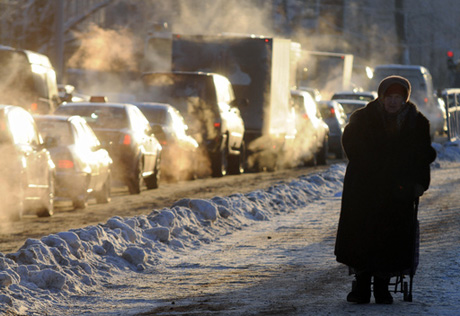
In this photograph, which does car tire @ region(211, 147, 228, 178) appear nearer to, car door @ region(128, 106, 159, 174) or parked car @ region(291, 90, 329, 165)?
car door @ region(128, 106, 159, 174)

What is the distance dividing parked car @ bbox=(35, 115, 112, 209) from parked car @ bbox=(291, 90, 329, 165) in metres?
13.3

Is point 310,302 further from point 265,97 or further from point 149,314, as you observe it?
point 265,97

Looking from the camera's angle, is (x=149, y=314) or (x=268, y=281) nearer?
(x=149, y=314)

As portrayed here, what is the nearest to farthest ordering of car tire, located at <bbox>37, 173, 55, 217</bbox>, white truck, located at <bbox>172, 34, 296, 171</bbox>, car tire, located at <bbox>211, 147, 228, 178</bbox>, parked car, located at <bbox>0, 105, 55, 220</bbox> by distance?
parked car, located at <bbox>0, 105, 55, 220</bbox> < car tire, located at <bbox>37, 173, 55, 217</bbox> < car tire, located at <bbox>211, 147, 228, 178</bbox> < white truck, located at <bbox>172, 34, 296, 171</bbox>

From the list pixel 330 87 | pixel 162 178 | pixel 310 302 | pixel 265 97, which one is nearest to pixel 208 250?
pixel 310 302

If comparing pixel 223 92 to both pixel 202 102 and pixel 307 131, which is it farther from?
pixel 307 131

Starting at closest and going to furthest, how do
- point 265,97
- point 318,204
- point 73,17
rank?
point 318,204
point 265,97
point 73,17

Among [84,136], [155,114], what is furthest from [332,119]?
[84,136]

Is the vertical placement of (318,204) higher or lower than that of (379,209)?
lower

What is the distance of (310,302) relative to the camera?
319 inches

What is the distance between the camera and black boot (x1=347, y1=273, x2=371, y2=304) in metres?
8.10

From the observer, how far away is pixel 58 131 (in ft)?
55.0

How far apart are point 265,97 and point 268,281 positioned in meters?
17.9

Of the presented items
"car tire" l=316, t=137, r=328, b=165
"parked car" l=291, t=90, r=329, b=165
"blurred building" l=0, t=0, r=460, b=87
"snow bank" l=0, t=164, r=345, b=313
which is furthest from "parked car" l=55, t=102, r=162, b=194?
"blurred building" l=0, t=0, r=460, b=87
